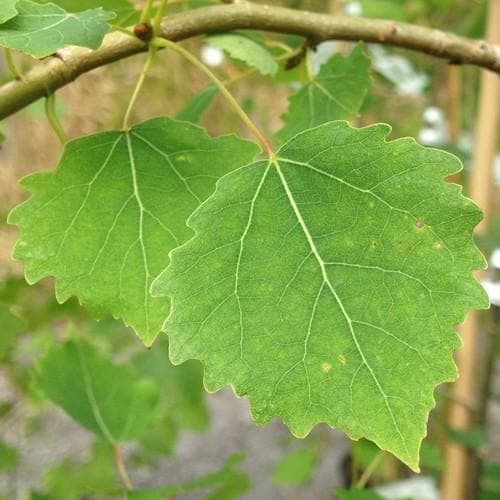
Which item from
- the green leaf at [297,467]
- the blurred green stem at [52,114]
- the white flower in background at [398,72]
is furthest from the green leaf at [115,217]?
the green leaf at [297,467]

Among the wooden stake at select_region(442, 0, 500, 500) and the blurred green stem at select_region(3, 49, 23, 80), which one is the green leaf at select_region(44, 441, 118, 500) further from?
the blurred green stem at select_region(3, 49, 23, 80)

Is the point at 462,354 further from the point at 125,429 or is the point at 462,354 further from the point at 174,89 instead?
the point at 174,89

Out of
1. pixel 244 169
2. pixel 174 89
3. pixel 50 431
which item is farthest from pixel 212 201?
pixel 50 431

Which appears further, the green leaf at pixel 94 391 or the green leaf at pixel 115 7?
the green leaf at pixel 94 391

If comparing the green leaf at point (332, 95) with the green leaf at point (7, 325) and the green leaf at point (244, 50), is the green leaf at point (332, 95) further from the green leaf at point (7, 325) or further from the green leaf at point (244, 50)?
the green leaf at point (7, 325)

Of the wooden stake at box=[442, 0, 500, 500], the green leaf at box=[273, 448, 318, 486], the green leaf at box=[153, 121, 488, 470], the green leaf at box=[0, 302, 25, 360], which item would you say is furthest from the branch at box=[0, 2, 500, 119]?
the green leaf at box=[273, 448, 318, 486]

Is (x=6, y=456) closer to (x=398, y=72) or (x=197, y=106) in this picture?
(x=197, y=106)

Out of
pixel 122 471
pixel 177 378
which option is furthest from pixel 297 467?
pixel 122 471
